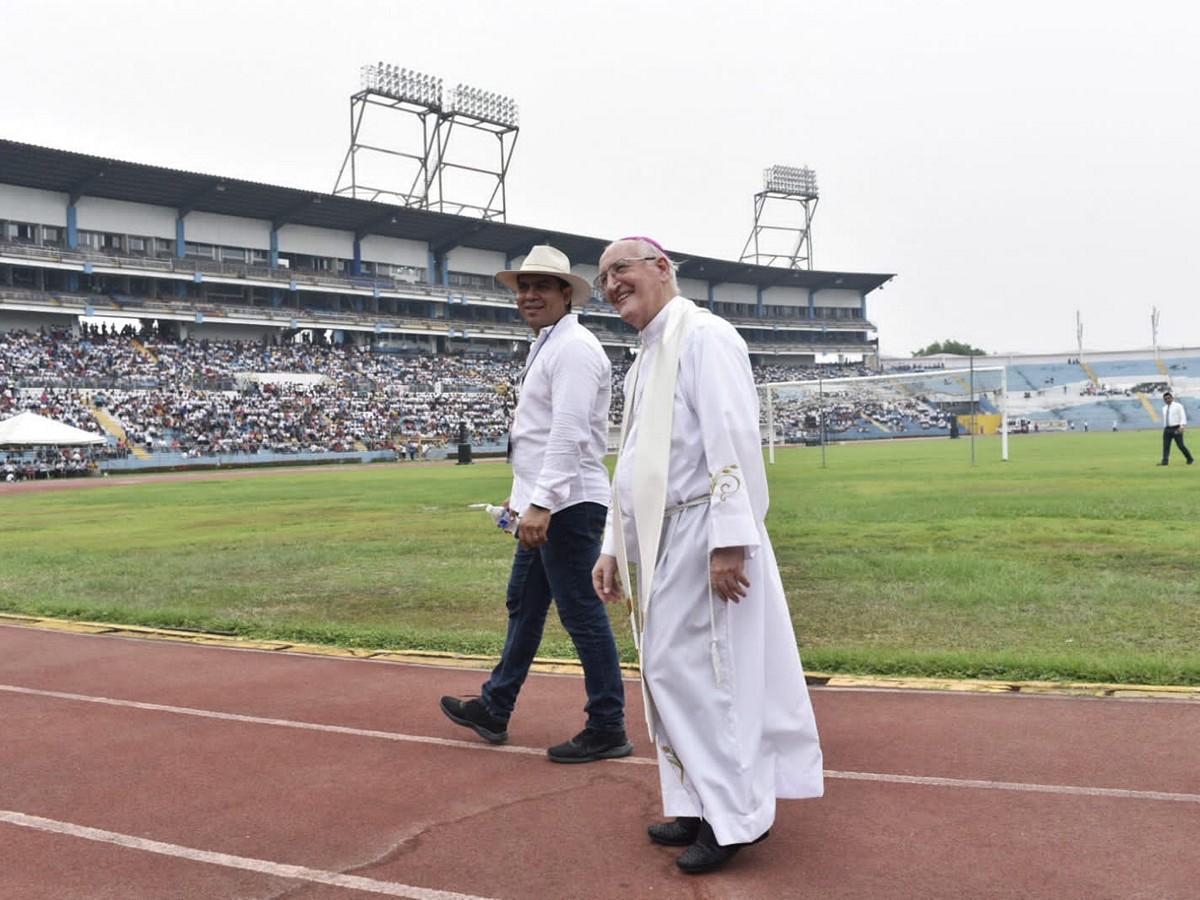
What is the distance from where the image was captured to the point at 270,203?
197 ft

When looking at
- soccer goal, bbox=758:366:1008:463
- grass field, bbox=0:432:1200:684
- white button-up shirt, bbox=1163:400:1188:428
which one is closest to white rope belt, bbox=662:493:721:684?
grass field, bbox=0:432:1200:684

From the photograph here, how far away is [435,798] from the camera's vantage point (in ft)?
13.5

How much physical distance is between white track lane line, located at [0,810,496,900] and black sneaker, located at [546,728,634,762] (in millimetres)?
1329

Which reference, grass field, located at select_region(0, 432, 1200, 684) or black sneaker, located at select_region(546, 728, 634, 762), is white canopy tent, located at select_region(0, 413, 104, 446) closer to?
grass field, located at select_region(0, 432, 1200, 684)

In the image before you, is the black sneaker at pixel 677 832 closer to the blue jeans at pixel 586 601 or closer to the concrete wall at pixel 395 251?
the blue jeans at pixel 586 601

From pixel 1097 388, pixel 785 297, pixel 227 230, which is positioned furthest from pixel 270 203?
pixel 1097 388

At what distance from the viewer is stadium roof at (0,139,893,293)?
50.8 m

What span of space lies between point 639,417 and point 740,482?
49 cm

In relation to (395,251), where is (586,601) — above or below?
below

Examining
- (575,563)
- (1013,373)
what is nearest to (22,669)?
(575,563)

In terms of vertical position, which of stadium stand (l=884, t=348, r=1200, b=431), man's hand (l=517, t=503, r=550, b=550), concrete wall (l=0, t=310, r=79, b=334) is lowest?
man's hand (l=517, t=503, r=550, b=550)

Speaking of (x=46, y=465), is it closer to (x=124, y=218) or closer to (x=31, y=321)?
(x=31, y=321)

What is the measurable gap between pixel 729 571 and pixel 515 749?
192 centimetres

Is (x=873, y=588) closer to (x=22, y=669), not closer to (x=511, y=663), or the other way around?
(x=511, y=663)
